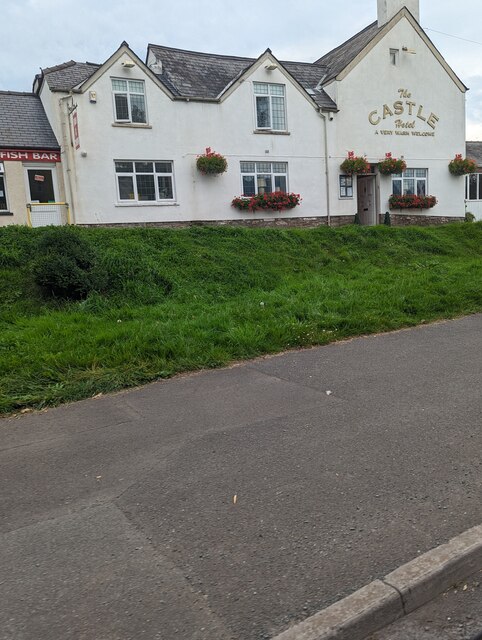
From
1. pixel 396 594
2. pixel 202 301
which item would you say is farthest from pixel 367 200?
pixel 396 594

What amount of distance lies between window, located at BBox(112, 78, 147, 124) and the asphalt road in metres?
17.0

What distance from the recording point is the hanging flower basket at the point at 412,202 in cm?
2506

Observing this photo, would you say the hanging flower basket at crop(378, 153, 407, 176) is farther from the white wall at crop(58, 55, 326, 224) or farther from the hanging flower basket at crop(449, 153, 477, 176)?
the hanging flower basket at crop(449, 153, 477, 176)

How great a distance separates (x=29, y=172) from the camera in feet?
67.6

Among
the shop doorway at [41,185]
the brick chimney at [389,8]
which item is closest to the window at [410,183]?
the brick chimney at [389,8]

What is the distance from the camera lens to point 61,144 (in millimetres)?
20312

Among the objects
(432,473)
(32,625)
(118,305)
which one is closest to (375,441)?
(432,473)

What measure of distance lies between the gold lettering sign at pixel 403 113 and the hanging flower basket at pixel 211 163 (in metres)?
8.01

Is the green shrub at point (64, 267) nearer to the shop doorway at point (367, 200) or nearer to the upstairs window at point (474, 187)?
the shop doorway at point (367, 200)

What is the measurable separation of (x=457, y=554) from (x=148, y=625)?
5.51ft

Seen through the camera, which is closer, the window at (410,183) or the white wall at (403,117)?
the white wall at (403,117)

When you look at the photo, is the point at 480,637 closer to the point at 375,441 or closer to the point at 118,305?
the point at 375,441

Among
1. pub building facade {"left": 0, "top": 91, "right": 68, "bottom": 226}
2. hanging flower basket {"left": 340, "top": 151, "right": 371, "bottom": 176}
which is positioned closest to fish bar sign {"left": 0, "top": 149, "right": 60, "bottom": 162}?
pub building facade {"left": 0, "top": 91, "right": 68, "bottom": 226}

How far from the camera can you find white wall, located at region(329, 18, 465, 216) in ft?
79.0
